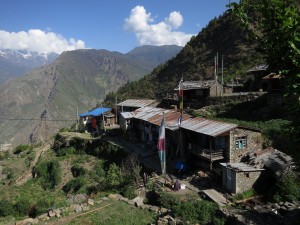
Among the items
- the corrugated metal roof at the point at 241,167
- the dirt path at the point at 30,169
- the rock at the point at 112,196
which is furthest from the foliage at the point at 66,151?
the corrugated metal roof at the point at 241,167

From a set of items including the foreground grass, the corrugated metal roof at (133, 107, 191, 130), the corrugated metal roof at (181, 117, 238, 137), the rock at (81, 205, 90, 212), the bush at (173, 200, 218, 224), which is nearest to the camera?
the bush at (173, 200, 218, 224)

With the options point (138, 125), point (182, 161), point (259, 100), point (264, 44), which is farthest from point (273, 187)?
point (138, 125)

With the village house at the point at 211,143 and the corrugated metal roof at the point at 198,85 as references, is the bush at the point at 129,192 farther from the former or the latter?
the corrugated metal roof at the point at 198,85

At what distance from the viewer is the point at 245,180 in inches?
985

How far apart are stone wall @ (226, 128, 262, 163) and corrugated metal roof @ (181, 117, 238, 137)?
2.65 ft

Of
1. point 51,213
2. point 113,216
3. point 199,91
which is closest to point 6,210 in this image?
point 51,213

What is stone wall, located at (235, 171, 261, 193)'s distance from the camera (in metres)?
24.8

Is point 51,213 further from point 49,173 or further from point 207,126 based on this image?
point 49,173

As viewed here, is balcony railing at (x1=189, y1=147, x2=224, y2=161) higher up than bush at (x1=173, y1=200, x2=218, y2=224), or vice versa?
balcony railing at (x1=189, y1=147, x2=224, y2=161)

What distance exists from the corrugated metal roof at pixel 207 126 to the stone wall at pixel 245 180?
3.95 m

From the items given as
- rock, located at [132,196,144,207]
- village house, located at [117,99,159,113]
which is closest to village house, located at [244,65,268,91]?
village house, located at [117,99,159,113]

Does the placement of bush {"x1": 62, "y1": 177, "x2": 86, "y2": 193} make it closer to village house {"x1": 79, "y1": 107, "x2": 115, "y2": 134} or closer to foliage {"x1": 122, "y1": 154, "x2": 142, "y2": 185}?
foliage {"x1": 122, "y1": 154, "x2": 142, "y2": 185}

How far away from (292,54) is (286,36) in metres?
0.50

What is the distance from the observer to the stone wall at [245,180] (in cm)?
2477
